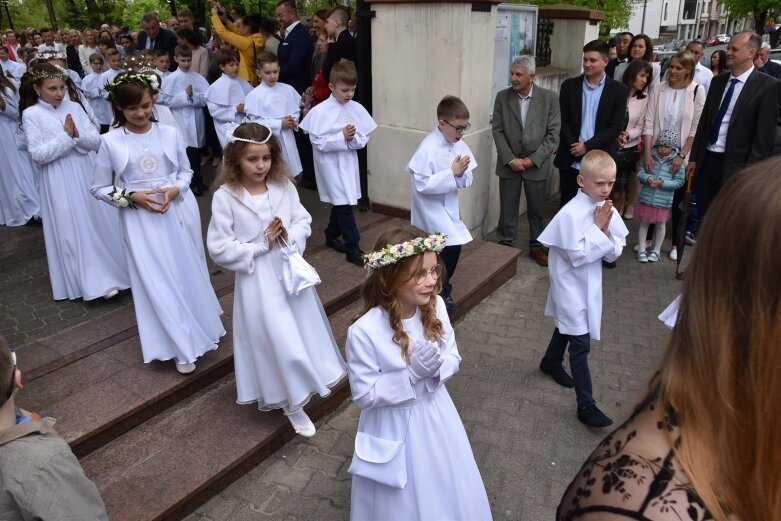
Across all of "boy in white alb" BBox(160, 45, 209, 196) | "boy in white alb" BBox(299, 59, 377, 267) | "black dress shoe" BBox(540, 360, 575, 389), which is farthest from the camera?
"boy in white alb" BBox(160, 45, 209, 196)

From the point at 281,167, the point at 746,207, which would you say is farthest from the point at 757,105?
the point at 746,207

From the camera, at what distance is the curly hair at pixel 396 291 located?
105 inches

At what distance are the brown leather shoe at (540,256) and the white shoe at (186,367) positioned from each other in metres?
4.30

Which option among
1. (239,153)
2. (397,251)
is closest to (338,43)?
(239,153)

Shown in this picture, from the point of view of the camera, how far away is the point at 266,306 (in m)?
3.58

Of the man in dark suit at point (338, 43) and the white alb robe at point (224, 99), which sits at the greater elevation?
the man in dark suit at point (338, 43)

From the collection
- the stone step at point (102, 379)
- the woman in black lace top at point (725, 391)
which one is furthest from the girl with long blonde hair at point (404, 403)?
the stone step at point (102, 379)

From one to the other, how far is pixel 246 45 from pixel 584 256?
6.54 m

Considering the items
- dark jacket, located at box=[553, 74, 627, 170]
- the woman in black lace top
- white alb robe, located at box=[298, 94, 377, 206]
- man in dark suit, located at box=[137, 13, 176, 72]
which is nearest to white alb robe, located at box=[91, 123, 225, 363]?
white alb robe, located at box=[298, 94, 377, 206]

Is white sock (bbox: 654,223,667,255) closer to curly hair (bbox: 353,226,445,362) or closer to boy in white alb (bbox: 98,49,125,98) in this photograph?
curly hair (bbox: 353,226,445,362)

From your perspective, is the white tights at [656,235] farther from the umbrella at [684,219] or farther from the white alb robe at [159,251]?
the white alb robe at [159,251]

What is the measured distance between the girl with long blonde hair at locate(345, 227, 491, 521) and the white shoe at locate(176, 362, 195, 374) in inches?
72.8

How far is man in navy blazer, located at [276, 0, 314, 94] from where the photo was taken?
26.1 feet

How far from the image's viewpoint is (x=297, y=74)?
812cm
